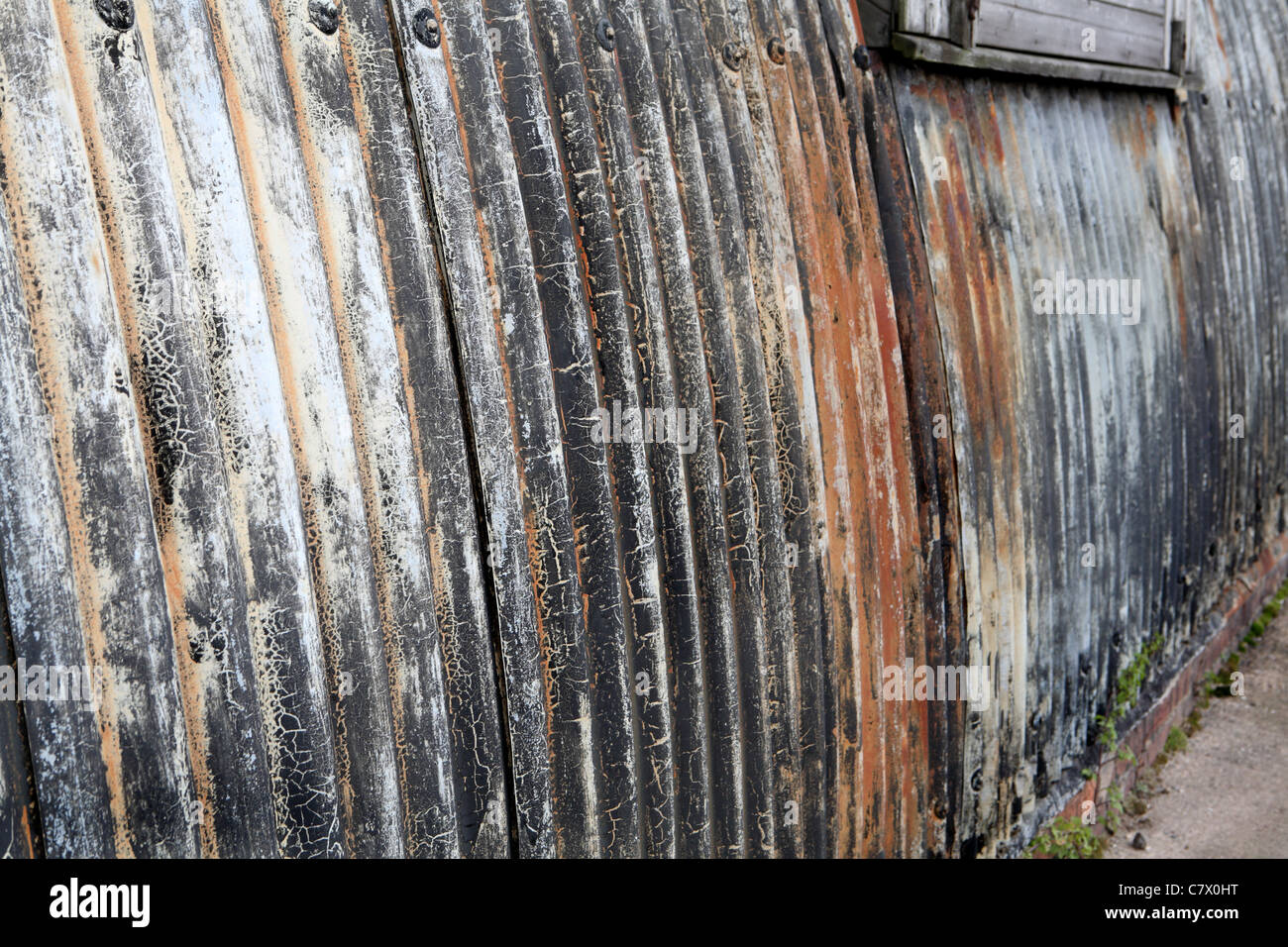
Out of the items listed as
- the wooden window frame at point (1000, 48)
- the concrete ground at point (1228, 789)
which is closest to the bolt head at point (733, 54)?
the wooden window frame at point (1000, 48)

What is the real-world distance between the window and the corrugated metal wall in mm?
153

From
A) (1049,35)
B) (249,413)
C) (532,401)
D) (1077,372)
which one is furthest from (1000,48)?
(249,413)

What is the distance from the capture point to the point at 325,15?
6.93ft

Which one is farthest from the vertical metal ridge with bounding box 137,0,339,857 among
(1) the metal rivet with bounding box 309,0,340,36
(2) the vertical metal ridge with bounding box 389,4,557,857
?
(2) the vertical metal ridge with bounding box 389,4,557,857

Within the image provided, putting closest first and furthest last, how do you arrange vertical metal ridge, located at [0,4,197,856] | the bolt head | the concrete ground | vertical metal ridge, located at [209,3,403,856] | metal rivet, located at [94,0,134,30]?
vertical metal ridge, located at [0,4,197,856]
metal rivet, located at [94,0,134,30]
vertical metal ridge, located at [209,3,403,856]
the bolt head
the concrete ground

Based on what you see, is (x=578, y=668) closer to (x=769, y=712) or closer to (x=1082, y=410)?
(x=769, y=712)

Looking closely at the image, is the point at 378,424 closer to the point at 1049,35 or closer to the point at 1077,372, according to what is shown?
the point at 1077,372

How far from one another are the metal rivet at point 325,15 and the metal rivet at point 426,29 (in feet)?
0.62

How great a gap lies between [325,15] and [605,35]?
83cm

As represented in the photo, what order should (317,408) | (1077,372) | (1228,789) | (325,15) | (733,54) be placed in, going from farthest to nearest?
(1228,789)
(1077,372)
(733,54)
(325,15)
(317,408)

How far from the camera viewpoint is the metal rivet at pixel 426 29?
89.0 inches

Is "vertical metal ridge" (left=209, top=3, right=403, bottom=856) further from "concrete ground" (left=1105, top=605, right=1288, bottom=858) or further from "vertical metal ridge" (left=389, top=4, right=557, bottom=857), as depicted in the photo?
"concrete ground" (left=1105, top=605, right=1288, bottom=858)

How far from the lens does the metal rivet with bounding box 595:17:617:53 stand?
8.68ft
